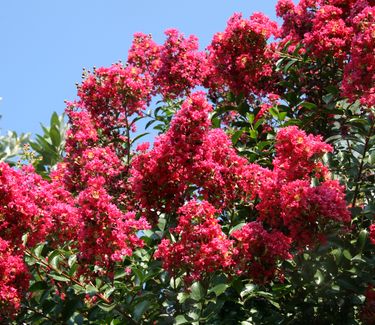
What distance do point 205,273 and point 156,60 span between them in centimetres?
403

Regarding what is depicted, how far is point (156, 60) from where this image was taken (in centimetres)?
A: 737

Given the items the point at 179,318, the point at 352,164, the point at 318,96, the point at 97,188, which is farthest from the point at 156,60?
the point at 179,318

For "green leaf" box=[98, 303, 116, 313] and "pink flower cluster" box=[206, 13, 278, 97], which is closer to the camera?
"green leaf" box=[98, 303, 116, 313]

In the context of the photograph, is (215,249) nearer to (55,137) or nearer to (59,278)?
(59,278)

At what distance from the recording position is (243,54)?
20.7 ft

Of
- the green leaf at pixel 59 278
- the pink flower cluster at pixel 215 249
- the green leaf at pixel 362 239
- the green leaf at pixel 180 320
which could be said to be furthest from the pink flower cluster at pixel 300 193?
the green leaf at pixel 59 278

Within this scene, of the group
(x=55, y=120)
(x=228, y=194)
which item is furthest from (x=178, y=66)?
(x=55, y=120)

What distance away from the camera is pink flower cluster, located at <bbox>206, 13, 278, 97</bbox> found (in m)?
6.29

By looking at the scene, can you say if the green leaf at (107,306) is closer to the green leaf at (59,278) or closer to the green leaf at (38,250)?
the green leaf at (59,278)

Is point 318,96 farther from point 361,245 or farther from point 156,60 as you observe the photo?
point 361,245

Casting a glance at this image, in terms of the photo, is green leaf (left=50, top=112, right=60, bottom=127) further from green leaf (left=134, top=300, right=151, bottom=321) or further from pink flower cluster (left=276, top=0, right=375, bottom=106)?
green leaf (left=134, top=300, right=151, bottom=321)

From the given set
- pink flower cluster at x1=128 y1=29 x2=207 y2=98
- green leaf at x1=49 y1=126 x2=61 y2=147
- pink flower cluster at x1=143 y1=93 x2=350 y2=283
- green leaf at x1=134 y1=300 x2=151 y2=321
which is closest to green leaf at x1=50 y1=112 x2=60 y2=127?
green leaf at x1=49 y1=126 x2=61 y2=147

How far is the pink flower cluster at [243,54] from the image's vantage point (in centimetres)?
629

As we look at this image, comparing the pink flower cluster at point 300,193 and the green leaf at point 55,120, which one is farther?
the green leaf at point 55,120
